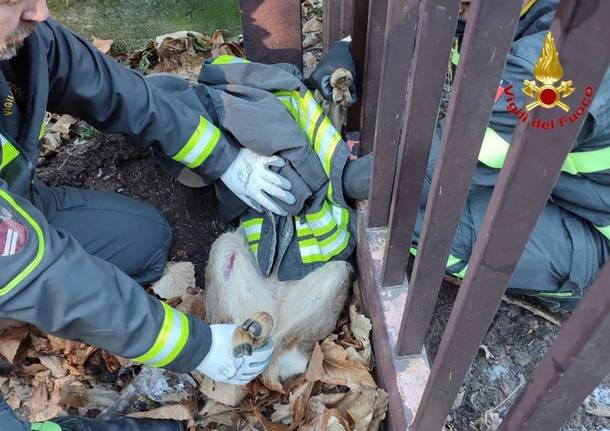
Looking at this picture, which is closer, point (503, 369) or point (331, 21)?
point (503, 369)

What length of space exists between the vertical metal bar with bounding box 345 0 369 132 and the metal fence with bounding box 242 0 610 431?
→ 2cm

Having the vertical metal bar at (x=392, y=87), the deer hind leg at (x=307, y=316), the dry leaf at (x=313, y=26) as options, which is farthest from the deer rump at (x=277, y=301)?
the dry leaf at (x=313, y=26)

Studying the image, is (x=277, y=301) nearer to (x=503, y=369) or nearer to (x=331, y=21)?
(x=503, y=369)

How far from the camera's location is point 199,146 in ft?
7.53

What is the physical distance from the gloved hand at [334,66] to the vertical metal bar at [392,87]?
557mm

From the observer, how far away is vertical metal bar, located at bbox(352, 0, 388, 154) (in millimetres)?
1796

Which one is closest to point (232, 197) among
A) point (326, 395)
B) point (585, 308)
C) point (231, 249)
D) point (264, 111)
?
point (231, 249)

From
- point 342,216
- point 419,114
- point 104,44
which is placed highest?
point 419,114

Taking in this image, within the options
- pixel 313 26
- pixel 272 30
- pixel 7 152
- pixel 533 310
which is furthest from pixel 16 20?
pixel 313 26

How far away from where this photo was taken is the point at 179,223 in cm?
268

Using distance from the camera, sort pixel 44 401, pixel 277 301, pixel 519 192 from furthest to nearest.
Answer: pixel 277 301 → pixel 44 401 → pixel 519 192

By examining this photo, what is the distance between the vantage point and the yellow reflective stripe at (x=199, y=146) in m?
2.28

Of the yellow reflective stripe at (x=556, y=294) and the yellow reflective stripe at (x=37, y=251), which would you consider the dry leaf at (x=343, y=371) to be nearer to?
the yellow reflective stripe at (x=556, y=294)

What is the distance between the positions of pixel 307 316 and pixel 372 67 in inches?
38.4
